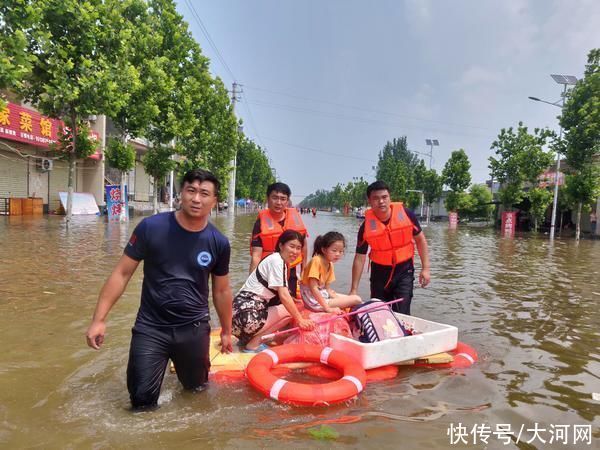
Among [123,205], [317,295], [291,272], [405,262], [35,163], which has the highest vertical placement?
[35,163]

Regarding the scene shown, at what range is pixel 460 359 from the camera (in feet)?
15.3

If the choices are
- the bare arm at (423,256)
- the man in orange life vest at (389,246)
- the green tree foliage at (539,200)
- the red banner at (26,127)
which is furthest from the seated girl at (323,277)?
the green tree foliage at (539,200)

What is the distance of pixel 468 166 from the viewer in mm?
43344

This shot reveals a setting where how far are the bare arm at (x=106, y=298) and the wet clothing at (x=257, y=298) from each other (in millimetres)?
1564

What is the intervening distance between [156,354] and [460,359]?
314 centimetres

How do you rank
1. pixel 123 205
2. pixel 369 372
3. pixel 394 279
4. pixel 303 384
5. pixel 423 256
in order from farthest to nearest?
1. pixel 123 205
2. pixel 423 256
3. pixel 394 279
4. pixel 369 372
5. pixel 303 384

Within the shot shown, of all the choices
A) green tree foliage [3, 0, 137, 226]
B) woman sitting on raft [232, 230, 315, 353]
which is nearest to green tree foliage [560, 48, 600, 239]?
green tree foliage [3, 0, 137, 226]

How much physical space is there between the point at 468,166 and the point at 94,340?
146ft

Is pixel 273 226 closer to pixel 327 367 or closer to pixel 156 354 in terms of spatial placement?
pixel 327 367

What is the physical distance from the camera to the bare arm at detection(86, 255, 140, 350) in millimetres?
3068

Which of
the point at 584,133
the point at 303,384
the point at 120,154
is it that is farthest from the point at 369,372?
the point at 584,133

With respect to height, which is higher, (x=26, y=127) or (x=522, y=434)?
(x=26, y=127)

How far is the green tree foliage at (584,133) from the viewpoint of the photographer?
81.4ft

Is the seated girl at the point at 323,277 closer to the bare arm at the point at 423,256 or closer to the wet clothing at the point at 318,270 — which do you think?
the wet clothing at the point at 318,270
